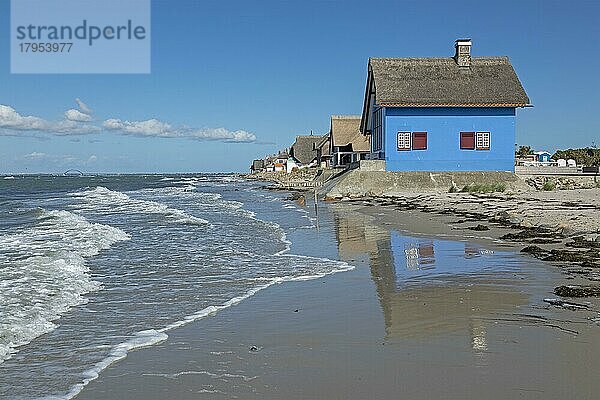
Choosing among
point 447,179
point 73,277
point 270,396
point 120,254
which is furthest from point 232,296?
point 447,179

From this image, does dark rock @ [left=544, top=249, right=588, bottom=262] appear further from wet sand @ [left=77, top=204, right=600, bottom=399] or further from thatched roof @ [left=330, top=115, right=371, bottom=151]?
thatched roof @ [left=330, top=115, right=371, bottom=151]

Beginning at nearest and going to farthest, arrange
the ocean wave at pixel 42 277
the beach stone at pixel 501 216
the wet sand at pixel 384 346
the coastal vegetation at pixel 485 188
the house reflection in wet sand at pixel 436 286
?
the wet sand at pixel 384 346
the house reflection in wet sand at pixel 436 286
the ocean wave at pixel 42 277
the beach stone at pixel 501 216
the coastal vegetation at pixel 485 188

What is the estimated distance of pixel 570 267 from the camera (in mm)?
10344

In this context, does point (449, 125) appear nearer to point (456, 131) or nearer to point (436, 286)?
point (456, 131)

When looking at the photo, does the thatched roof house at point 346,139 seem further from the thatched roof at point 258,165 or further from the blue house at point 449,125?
the thatched roof at point 258,165

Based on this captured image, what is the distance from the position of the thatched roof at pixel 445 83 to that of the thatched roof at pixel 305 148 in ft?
205

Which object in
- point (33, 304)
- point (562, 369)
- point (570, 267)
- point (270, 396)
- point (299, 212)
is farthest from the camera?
→ point (299, 212)

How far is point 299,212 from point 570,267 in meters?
16.8

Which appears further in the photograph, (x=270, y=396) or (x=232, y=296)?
(x=232, y=296)

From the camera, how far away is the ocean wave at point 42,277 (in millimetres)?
7770

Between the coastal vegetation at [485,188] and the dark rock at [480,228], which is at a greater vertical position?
the coastal vegetation at [485,188]

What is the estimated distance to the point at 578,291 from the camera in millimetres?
8305

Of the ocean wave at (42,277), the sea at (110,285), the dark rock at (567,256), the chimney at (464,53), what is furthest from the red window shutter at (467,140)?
the dark rock at (567,256)

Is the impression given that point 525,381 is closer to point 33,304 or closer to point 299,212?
point 33,304
